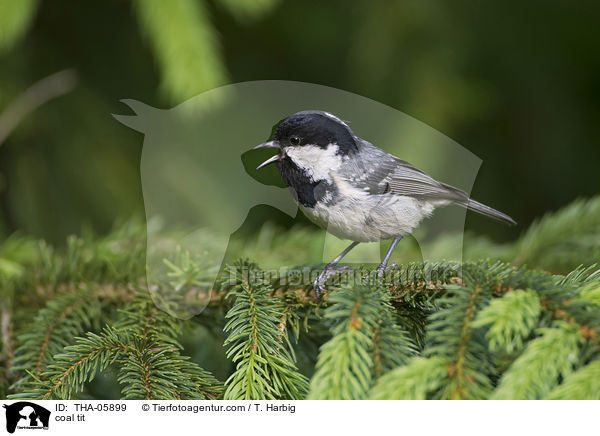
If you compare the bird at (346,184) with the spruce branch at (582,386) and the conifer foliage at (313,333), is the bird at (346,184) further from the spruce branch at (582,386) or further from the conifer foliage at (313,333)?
the spruce branch at (582,386)

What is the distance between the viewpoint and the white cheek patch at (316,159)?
1286 mm

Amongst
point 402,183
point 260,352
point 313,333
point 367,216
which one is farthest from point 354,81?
point 260,352

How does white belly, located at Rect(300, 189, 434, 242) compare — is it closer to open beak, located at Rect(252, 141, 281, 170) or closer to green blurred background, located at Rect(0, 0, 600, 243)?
open beak, located at Rect(252, 141, 281, 170)

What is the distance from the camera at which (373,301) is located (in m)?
1.03

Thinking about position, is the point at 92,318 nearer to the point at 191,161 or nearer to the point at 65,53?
the point at 191,161

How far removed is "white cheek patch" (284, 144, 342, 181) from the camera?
1.29m

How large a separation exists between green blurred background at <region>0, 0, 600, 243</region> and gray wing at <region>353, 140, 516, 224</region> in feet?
2.35

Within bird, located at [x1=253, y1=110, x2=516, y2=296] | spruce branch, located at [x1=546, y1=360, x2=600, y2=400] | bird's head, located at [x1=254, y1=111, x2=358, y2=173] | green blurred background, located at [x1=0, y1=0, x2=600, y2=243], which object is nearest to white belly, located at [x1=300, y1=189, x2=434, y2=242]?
bird, located at [x1=253, y1=110, x2=516, y2=296]

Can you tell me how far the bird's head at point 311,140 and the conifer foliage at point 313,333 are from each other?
302 mm

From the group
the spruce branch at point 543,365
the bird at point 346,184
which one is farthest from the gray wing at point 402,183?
the spruce branch at point 543,365
